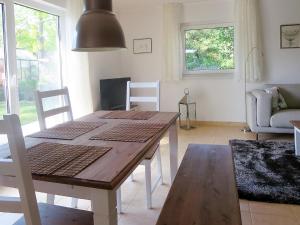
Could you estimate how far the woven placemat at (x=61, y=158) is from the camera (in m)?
1.14

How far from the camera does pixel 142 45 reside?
544 cm

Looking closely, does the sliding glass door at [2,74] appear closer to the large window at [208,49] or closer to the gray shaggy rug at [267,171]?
the gray shaggy rug at [267,171]

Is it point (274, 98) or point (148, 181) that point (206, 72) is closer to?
point (274, 98)

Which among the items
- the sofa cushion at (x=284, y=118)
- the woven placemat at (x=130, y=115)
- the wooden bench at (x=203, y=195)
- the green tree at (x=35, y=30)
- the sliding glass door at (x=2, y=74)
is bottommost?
the wooden bench at (x=203, y=195)

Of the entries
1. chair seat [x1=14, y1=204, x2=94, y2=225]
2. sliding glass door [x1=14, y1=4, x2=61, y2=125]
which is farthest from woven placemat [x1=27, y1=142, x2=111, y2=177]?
sliding glass door [x1=14, y1=4, x2=61, y2=125]

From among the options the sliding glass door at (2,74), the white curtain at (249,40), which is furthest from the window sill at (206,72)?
the sliding glass door at (2,74)

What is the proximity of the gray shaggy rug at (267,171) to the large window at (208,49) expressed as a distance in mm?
1857

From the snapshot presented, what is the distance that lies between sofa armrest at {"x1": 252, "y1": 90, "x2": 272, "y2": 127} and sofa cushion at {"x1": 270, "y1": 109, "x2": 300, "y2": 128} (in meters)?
0.08

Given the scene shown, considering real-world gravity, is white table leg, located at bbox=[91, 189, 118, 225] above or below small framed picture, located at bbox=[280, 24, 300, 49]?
below

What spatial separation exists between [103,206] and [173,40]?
14.6ft

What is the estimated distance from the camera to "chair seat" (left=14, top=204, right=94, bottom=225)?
129 centimetres

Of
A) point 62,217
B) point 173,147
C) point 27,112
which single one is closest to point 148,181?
point 173,147

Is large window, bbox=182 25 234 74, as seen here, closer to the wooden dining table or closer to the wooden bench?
the wooden bench

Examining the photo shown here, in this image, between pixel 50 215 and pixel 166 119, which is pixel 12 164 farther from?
pixel 166 119
